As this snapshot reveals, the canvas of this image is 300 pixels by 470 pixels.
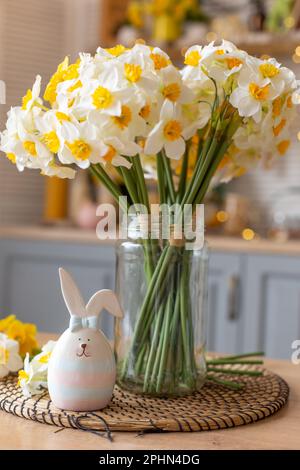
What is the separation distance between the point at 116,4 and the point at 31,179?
3.16ft

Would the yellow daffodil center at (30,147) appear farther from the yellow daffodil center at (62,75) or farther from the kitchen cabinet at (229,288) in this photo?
the kitchen cabinet at (229,288)

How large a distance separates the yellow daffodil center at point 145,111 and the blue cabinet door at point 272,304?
1.98 metres

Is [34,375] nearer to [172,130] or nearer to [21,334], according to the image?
[21,334]

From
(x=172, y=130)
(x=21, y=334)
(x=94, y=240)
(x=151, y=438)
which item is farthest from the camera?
(x=94, y=240)

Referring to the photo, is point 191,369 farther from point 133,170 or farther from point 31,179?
point 31,179

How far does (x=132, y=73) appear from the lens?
1.08 m

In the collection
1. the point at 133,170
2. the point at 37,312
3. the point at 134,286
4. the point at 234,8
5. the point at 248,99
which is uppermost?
the point at 234,8

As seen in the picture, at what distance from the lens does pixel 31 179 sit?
3898 millimetres

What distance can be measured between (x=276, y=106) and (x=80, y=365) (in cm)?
49

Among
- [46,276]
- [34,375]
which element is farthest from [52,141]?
[46,276]

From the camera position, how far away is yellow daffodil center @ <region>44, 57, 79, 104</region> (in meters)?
1.13

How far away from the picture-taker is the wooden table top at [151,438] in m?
1.00

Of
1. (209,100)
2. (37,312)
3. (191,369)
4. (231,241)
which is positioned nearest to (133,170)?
(209,100)

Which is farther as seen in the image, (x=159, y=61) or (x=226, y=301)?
(x=226, y=301)
